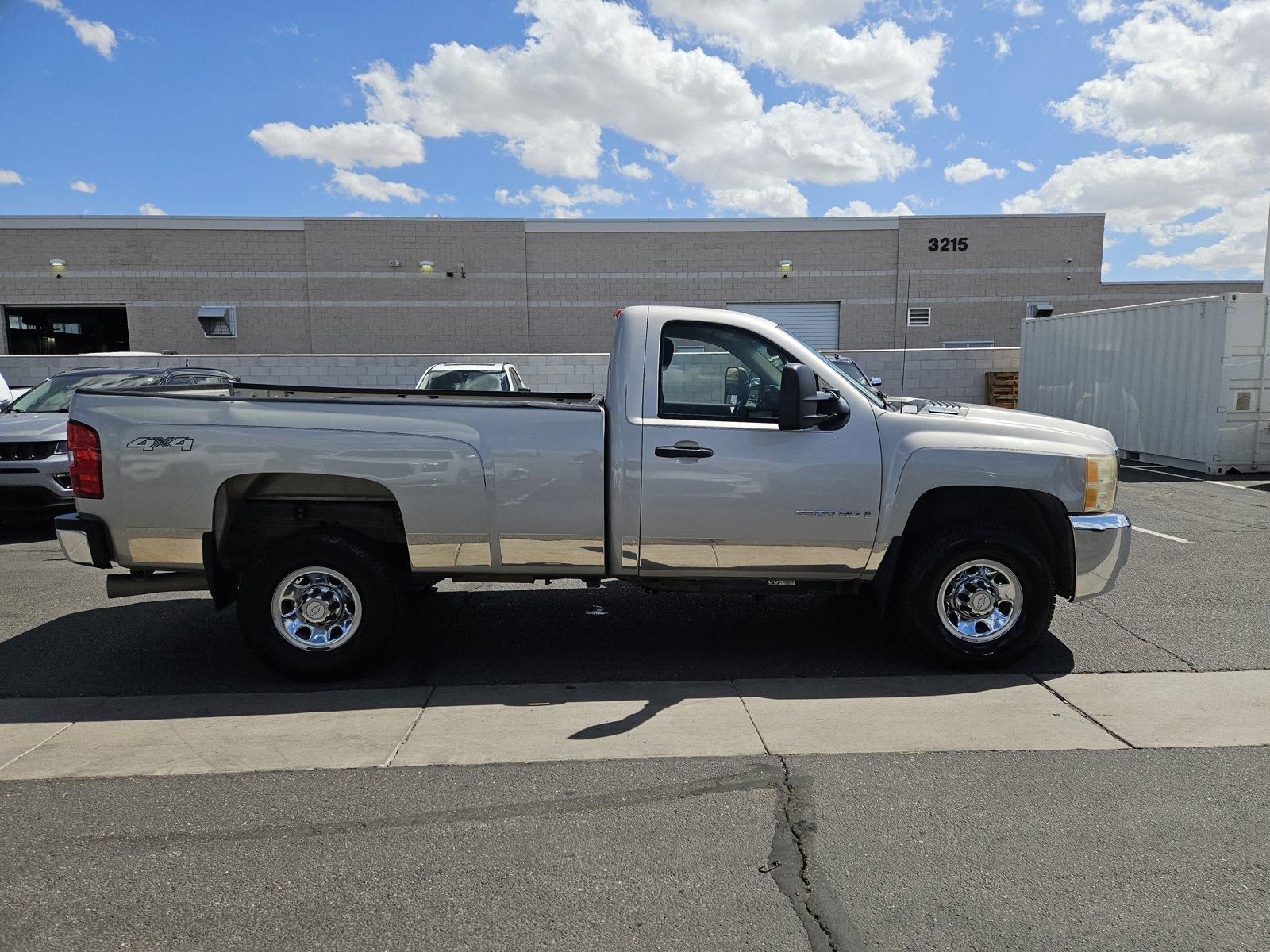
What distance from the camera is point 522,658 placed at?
544 centimetres

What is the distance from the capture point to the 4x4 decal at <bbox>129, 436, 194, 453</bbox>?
15.5 ft

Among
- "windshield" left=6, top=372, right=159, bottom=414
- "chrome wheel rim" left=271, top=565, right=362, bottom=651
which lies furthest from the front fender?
"windshield" left=6, top=372, right=159, bottom=414

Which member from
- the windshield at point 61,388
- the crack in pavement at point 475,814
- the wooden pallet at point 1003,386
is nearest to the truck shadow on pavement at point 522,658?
the crack in pavement at point 475,814

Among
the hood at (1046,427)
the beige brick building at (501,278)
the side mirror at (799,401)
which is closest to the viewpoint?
the side mirror at (799,401)

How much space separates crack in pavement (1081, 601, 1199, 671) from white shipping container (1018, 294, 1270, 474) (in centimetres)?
921

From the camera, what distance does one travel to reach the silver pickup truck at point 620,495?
4.76 metres

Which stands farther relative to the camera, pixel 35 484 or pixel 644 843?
pixel 35 484

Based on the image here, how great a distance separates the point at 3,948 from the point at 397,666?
2723 millimetres

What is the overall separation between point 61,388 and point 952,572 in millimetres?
10353

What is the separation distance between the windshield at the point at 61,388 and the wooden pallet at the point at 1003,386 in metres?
17.7

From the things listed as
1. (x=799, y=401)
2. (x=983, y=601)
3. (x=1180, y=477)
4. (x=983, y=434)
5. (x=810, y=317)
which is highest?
(x=810, y=317)

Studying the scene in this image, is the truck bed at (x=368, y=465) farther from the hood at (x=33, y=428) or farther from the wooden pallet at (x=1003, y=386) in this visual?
the wooden pallet at (x=1003, y=386)

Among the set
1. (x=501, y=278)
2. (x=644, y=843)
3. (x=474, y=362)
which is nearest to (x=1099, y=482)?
(x=644, y=843)

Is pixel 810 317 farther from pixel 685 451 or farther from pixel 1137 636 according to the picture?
pixel 685 451
